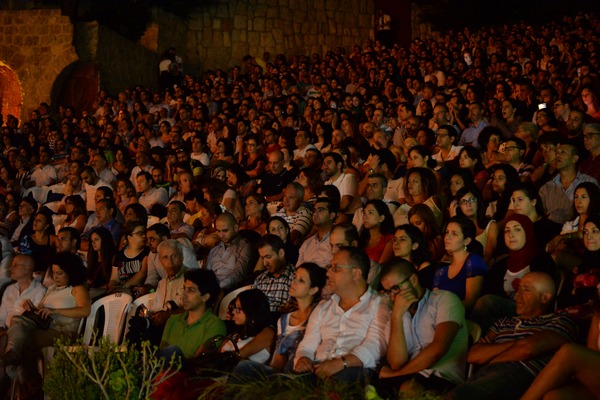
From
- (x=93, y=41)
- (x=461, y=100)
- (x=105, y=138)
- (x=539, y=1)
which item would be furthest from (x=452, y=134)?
(x=539, y=1)

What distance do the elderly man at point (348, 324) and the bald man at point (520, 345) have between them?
53cm

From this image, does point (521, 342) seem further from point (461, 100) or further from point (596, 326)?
point (461, 100)

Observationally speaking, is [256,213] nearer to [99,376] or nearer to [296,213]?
[296,213]

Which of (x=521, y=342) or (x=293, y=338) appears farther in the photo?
(x=293, y=338)

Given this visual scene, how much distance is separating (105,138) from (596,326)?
405 inches

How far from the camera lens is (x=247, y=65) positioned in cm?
2027

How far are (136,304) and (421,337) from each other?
2883 millimetres

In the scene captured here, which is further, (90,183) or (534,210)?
(90,183)

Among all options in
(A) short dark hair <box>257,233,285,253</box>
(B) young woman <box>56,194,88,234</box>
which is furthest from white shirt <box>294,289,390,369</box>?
A: (B) young woman <box>56,194,88,234</box>

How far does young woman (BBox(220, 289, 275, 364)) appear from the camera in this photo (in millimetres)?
5121

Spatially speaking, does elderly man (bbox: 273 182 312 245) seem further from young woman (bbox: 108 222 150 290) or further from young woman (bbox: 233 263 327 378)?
young woman (bbox: 233 263 327 378)

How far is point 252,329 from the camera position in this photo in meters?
5.22

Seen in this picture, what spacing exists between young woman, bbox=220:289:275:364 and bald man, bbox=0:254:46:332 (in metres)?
2.20

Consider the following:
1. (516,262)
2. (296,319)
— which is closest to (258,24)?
(516,262)
